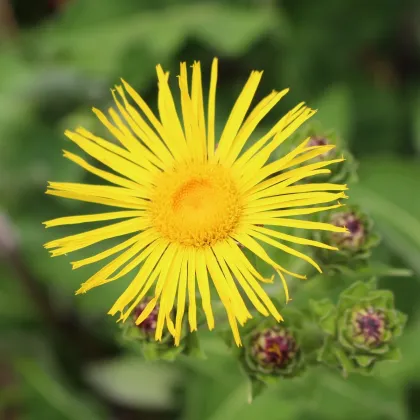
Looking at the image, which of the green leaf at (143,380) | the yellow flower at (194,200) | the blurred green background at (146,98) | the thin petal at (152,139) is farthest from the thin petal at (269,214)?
the green leaf at (143,380)

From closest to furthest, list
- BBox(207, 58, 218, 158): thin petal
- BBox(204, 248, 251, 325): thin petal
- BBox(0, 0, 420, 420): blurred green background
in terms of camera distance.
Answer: BBox(204, 248, 251, 325): thin petal < BBox(207, 58, 218, 158): thin petal < BBox(0, 0, 420, 420): blurred green background

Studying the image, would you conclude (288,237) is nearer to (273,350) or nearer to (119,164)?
(273,350)

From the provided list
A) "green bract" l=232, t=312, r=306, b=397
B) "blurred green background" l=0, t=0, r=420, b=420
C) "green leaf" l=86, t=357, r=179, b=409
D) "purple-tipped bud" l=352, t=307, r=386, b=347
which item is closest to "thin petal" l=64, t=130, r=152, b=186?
"green bract" l=232, t=312, r=306, b=397

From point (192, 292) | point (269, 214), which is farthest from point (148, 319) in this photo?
point (269, 214)

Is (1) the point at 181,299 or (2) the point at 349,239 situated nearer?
(1) the point at 181,299

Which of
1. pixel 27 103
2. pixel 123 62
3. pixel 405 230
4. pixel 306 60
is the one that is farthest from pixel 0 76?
pixel 405 230

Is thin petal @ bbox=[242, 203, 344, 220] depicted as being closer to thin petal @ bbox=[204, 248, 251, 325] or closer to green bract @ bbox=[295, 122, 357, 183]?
thin petal @ bbox=[204, 248, 251, 325]
